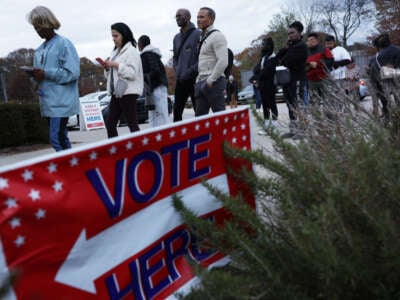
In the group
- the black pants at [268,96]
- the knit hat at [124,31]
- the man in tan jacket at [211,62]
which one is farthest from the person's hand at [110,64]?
the black pants at [268,96]

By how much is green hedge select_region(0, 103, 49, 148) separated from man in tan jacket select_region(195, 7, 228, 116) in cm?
612

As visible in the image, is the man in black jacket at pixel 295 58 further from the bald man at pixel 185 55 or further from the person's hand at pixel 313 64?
the bald man at pixel 185 55

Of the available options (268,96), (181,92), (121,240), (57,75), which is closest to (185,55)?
(181,92)

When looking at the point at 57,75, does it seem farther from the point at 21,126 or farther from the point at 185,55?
the point at 21,126

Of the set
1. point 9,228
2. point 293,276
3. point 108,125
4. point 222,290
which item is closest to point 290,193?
point 293,276

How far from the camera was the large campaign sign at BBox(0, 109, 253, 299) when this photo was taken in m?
1.61

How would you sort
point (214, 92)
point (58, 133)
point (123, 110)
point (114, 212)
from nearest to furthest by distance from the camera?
1. point (114, 212)
2. point (58, 133)
3. point (214, 92)
4. point (123, 110)

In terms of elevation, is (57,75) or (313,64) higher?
(57,75)

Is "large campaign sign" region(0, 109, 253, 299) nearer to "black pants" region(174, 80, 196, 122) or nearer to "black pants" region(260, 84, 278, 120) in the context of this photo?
"black pants" region(174, 80, 196, 122)

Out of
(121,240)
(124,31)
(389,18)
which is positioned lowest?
(121,240)

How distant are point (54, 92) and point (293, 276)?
11.4ft

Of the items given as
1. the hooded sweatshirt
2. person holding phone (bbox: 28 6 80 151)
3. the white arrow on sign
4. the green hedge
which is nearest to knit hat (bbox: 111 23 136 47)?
person holding phone (bbox: 28 6 80 151)

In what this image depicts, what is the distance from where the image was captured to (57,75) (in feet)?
14.3

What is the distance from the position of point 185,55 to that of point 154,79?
128 centimetres
